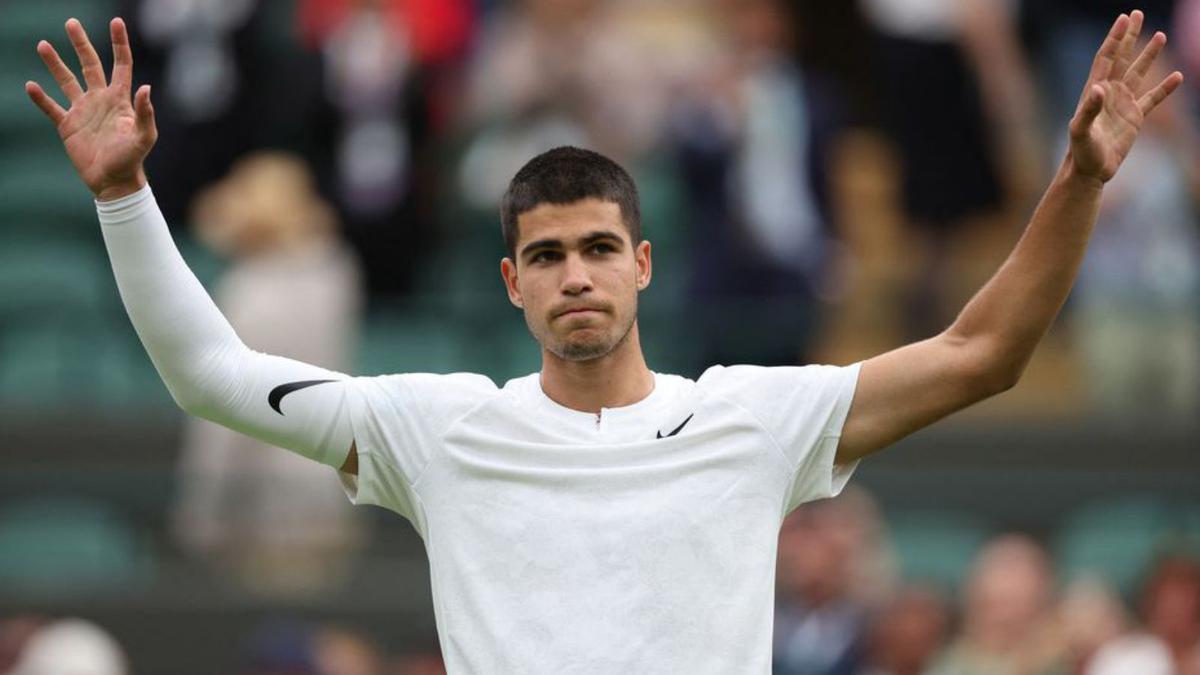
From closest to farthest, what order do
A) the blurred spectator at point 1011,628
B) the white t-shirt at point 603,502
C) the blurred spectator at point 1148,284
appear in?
the white t-shirt at point 603,502
the blurred spectator at point 1011,628
the blurred spectator at point 1148,284

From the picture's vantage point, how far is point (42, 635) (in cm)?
905

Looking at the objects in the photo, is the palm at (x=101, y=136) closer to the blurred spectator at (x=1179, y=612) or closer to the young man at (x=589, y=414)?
the young man at (x=589, y=414)

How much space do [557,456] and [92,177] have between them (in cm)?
106

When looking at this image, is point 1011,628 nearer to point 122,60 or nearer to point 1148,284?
point 1148,284

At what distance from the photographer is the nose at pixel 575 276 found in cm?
467

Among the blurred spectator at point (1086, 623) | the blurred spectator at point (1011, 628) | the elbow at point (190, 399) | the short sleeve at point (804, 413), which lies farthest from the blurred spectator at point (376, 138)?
the short sleeve at point (804, 413)

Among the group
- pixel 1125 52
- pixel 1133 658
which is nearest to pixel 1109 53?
pixel 1125 52

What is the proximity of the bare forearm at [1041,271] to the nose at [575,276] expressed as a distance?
79 cm

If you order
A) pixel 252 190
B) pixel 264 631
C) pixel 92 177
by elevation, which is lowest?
pixel 264 631

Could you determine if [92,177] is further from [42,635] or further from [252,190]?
[252,190]

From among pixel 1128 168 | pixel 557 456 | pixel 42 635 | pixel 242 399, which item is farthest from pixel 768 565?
pixel 1128 168

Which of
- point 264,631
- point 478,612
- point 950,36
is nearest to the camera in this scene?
point 478,612

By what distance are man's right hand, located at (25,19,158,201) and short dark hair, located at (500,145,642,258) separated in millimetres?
733

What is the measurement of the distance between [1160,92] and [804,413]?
0.94 m
